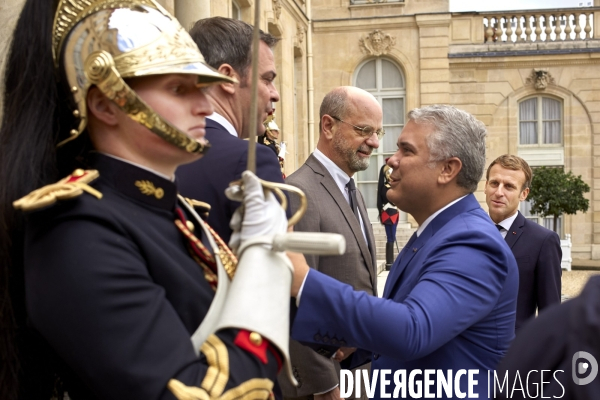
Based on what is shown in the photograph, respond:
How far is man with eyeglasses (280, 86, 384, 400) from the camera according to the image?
2865 mm

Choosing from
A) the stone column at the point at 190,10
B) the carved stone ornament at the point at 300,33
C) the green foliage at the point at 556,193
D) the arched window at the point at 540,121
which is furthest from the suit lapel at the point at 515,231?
the arched window at the point at 540,121

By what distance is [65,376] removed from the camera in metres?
1.39

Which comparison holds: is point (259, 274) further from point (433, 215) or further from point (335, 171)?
point (335, 171)

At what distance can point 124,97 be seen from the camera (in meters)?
1.36

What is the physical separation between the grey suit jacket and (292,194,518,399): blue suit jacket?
2.04 feet

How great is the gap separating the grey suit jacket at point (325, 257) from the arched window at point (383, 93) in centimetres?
1442

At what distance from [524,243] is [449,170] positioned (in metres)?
1.87

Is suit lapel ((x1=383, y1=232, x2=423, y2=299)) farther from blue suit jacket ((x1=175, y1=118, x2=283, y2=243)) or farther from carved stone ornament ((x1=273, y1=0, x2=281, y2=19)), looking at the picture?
carved stone ornament ((x1=273, y1=0, x2=281, y2=19))

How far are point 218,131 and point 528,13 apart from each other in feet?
61.5

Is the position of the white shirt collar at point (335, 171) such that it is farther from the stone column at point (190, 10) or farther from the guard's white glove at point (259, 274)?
the stone column at point (190, 10)

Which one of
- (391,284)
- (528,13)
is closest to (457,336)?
(391,284)

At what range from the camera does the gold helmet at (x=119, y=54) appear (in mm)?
1364

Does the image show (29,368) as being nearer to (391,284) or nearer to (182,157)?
(182,157)

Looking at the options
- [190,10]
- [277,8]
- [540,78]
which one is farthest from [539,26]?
[190,10]
